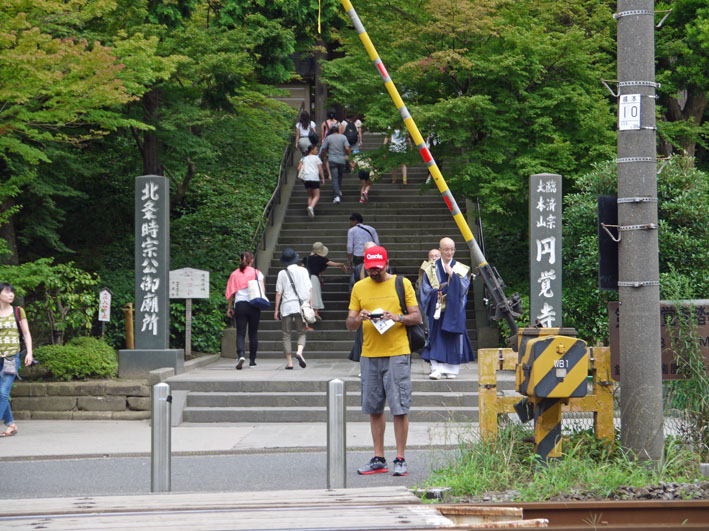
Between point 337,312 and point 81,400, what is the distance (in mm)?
6702

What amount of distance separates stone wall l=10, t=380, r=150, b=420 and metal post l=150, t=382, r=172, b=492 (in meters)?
5.54

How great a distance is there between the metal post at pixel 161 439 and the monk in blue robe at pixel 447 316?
19.0 feet

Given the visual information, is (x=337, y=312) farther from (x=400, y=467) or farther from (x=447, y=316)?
(x=400, y=467)

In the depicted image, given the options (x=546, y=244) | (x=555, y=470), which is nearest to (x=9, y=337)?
(x=555, y=470)

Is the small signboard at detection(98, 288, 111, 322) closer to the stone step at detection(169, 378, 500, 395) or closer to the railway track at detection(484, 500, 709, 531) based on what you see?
the stone step at detection(169, 378, 500, 395)

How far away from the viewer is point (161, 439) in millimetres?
7086

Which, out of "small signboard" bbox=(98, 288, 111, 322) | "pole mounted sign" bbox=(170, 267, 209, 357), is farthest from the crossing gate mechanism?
"pole mounted sign" bbox=(170, 267, 209, 357)

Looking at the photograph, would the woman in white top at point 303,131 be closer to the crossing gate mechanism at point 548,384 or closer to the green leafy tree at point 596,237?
the green leafy tree at point 596,237

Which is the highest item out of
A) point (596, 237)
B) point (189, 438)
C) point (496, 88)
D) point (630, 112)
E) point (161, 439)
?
point (496, 88)

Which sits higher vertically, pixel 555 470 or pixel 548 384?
pixel 548 384

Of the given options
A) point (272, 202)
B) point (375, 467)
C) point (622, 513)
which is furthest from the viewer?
point (272, 202)

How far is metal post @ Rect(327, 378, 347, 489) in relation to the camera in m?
6.97

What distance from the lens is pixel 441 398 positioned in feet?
39.6

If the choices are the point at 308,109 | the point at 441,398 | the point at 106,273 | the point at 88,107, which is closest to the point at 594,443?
the point at 441,398
